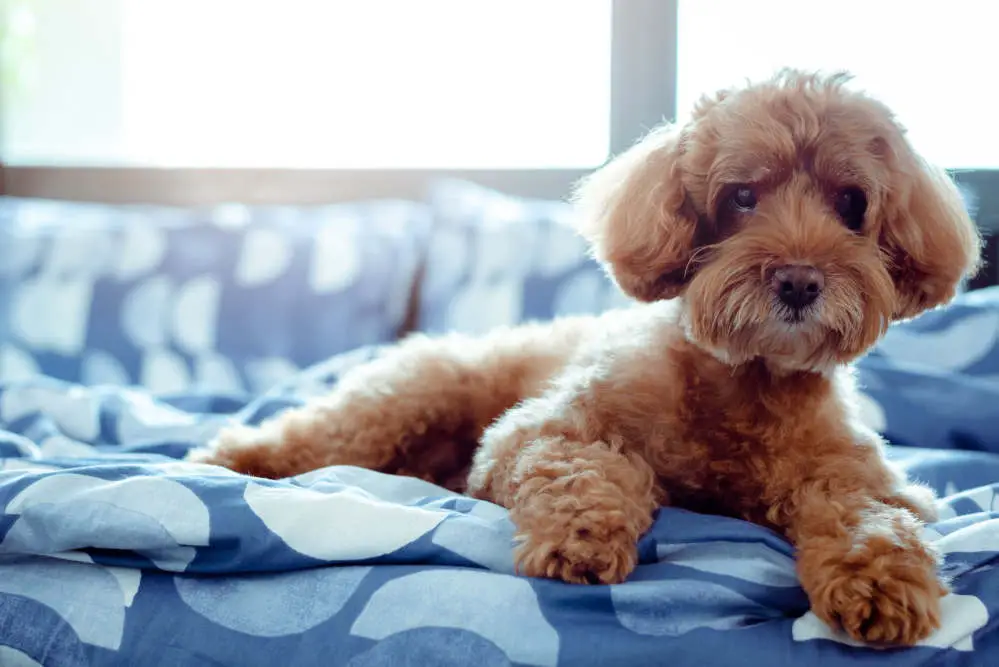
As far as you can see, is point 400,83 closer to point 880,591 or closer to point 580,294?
point 580,294

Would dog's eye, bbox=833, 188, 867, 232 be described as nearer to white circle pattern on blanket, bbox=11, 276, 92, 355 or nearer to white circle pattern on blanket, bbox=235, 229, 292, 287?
white circle pattern on blanket, bbox=235, 229, 292, 287

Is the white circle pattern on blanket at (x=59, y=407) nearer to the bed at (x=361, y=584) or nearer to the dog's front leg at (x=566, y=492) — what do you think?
the bed at (x=361, y=584)

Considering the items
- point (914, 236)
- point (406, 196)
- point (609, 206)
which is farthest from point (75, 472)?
point (406, 196)

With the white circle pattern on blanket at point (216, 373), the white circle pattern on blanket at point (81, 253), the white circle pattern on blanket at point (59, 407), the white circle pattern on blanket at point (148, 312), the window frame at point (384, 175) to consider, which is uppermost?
the window frame at point (384, 175)

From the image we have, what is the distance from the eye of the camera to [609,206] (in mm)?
1652

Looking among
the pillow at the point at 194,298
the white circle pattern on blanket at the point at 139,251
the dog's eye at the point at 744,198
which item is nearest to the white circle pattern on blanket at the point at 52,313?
the pillow at the point at 194,298

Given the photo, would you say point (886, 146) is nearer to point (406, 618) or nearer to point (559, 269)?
point (406, 618)

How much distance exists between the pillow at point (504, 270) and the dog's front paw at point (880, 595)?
4.84 ft

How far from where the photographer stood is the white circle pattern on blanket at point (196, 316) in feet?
9.31

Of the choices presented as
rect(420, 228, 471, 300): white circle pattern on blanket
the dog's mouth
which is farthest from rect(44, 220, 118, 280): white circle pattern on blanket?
the dog's mouth

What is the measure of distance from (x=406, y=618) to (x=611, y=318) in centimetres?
94

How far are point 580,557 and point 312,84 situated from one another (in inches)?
114

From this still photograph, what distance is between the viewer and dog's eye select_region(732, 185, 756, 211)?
4.89 ft

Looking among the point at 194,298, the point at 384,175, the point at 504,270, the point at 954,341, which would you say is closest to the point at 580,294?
the point at 504,270
